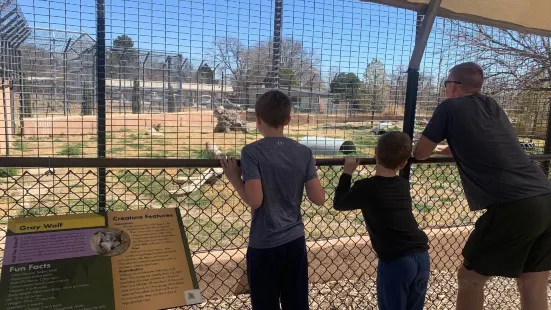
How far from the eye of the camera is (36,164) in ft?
6.52

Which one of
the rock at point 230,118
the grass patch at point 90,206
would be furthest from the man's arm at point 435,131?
the grass patch at point 90,206

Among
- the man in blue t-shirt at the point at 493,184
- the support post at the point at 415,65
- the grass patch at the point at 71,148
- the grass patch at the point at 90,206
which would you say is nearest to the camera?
the man in blue t-shirt at the point at 493,184

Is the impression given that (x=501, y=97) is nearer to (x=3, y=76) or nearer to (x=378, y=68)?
(x=378, y=68)

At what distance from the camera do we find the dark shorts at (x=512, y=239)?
2.28 meters

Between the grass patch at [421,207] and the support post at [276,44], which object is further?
the grass patch at [421,207]

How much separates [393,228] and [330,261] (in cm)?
175

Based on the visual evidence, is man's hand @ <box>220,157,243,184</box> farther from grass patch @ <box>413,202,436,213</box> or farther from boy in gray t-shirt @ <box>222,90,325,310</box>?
grass patch @ <box>413,202,436,213</box>

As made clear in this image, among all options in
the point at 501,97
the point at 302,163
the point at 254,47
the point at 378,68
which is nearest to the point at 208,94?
the point at 254,47

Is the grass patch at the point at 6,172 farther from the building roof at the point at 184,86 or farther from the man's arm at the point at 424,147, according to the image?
the man's arm at the point at 424,147

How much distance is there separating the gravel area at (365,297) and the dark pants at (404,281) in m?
1.48

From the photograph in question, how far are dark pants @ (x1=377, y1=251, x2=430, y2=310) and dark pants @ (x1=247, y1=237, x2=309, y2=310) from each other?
0.40 metres

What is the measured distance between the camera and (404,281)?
85.0 inches

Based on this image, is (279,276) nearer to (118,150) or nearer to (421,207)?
(118,150)

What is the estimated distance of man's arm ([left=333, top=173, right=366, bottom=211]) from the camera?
2184 millimetres
